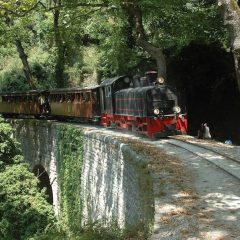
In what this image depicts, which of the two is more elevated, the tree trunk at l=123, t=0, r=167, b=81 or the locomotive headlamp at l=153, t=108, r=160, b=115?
the tree trunk at l=123, t=0, r=167, b=81

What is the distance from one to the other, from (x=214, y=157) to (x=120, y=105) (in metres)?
8.34

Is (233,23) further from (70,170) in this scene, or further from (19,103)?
(19,103)

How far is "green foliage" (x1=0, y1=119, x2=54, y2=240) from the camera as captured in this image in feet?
56.2

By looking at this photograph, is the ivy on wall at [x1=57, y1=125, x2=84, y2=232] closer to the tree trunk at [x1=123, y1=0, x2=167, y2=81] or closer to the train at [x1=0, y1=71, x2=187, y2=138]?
the train at [x1=0, y1=71, x2=187, y2=138]

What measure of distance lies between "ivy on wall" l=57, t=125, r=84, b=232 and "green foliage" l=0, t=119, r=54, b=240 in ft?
4.99

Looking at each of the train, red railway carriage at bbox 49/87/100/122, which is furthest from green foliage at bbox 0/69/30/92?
red railway carriage at bbox 49/87/100/122

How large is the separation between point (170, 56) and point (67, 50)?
27.4 ft

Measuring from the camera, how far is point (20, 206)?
17719mm

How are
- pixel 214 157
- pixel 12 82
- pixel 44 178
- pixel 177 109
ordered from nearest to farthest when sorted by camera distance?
pixel 214 157, pixel 177 109, pixel 44 178, pixel 12 82

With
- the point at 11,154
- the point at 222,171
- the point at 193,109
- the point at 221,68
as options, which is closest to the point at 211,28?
the point at 221,68

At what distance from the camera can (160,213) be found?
28.3ft

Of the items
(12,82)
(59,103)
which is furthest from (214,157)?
(12,82)

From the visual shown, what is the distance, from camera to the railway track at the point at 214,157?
11828 mm

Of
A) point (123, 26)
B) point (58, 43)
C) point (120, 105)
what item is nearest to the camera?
point (120, 105)
